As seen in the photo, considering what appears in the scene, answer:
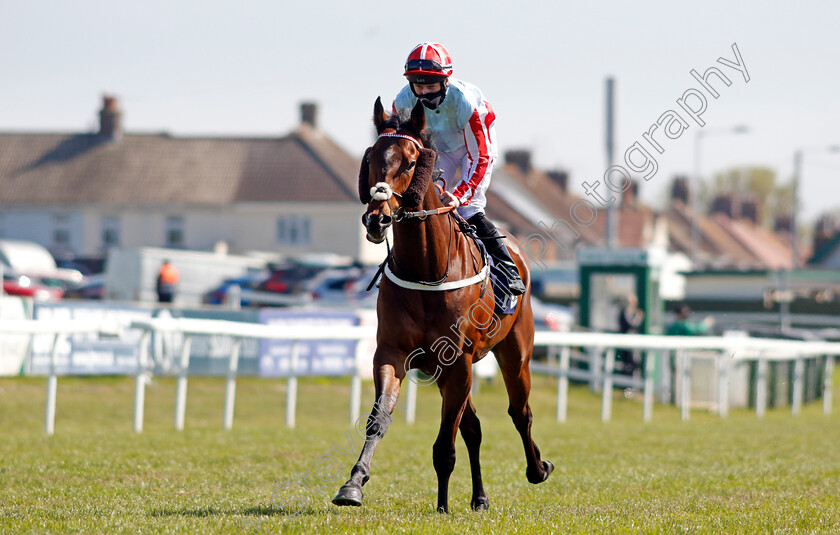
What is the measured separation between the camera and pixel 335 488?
729 centimetres

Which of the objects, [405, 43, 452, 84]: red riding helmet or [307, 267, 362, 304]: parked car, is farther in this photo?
[307, 267, 362, 304]: parked car

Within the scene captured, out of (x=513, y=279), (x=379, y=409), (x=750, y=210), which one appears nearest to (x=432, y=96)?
(x=513, y=279)

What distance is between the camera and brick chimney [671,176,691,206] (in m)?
81.7

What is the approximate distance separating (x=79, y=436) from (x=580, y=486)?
196 inches

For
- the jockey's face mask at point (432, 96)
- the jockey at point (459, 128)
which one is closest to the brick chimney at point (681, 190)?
the jockey at point (459, 128)

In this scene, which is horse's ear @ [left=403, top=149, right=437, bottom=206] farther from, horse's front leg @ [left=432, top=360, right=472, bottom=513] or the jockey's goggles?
horse's front leg @ [left=432, top=360, right=472, bottom=513]

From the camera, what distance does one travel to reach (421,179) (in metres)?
5.85

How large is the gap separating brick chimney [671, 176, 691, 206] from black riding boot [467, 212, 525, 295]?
250 feet

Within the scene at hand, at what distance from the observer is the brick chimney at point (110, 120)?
1980 inches

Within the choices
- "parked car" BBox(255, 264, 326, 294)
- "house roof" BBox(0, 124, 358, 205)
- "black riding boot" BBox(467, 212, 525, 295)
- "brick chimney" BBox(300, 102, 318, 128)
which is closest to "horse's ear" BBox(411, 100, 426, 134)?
"black riding boot" BBox(467, 212, 525, 295)

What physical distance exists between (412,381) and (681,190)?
74.5 m

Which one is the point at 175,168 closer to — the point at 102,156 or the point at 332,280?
the point at 102,156

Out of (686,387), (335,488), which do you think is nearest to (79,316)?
(686,387)

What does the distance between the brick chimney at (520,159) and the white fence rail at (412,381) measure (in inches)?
1839
